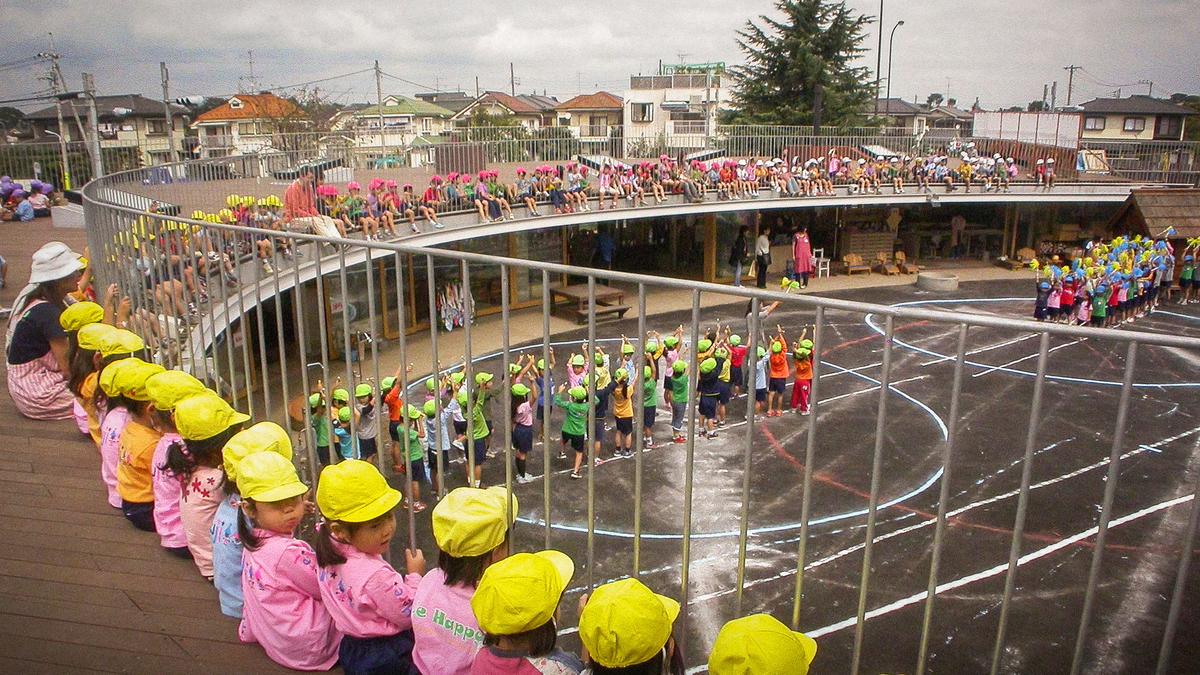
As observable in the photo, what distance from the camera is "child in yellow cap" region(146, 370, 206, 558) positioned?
14.1 feet

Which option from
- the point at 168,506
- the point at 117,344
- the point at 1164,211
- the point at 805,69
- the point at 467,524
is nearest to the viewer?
the point at 467,524

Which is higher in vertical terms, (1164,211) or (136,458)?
(136,458)

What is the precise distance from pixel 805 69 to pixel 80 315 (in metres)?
37.0

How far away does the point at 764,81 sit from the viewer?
3969 centimetres

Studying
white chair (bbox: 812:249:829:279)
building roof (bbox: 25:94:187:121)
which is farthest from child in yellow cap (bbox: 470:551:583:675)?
building roof (bbox: 25:94:187:121)

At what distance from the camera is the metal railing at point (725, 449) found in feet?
7.79

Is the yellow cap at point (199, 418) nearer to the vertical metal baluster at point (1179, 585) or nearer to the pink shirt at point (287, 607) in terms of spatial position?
the pink shirt at point (287, 607)

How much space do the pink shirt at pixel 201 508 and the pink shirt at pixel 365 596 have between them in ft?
3.27

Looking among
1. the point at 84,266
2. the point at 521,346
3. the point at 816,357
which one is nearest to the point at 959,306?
the point at 521,346

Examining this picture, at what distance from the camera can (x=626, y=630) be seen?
103 inches

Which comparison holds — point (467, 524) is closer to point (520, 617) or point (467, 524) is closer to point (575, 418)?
point (520, 617)

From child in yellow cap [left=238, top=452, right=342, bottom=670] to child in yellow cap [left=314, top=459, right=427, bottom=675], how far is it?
0.14 metres

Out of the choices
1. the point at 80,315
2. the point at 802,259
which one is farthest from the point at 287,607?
the point at 802,259

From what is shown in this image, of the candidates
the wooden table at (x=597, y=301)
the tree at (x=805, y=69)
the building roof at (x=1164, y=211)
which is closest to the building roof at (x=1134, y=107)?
the tree at (x=805, y=69)
